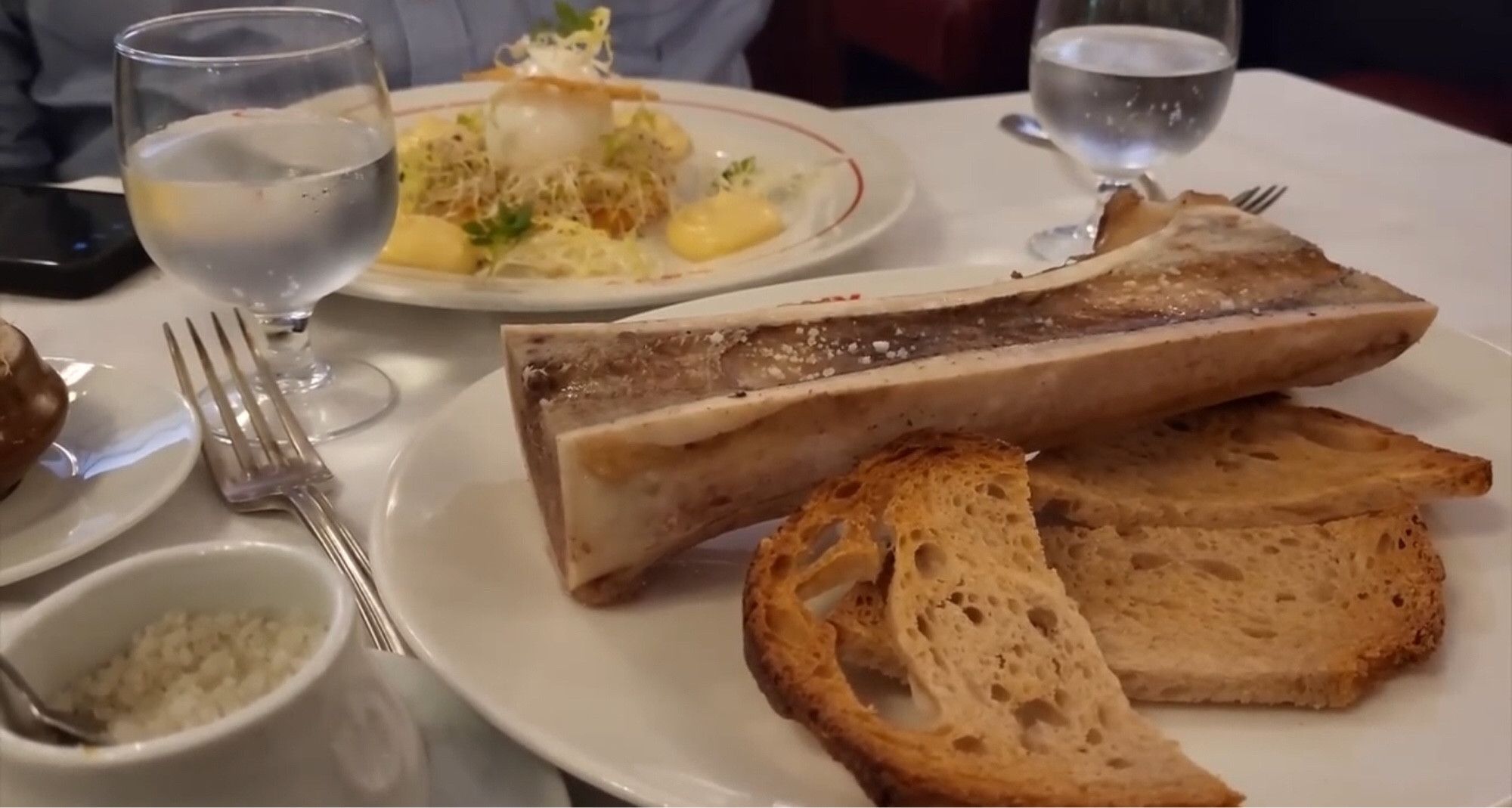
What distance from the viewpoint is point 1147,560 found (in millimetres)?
897

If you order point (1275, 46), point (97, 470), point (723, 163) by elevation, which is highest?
point (97, 470)

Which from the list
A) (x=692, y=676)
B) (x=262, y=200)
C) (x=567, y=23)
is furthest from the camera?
(x=567, y=23)

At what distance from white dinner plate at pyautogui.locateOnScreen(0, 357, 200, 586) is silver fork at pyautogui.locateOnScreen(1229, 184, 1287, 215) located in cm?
131

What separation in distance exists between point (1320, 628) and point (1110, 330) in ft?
0.92

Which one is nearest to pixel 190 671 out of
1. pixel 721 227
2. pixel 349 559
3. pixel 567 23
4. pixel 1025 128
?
pixel 349 559

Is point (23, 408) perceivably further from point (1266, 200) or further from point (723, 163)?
point (1266, 200)

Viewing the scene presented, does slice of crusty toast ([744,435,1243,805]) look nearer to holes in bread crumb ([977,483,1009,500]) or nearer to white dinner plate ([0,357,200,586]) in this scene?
holes in bread crumb ([977,483,1009,500])

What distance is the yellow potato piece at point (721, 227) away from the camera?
151 cm

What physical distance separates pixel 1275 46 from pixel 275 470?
4.38m

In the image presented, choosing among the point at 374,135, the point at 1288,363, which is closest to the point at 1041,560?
the point at 1288,363

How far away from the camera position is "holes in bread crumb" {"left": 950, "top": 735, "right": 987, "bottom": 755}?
695 millimetres

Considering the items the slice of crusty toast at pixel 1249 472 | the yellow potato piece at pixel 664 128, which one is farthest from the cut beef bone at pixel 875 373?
the yellow potato piece at pixel 664 128

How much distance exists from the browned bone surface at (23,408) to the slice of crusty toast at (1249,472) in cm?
76

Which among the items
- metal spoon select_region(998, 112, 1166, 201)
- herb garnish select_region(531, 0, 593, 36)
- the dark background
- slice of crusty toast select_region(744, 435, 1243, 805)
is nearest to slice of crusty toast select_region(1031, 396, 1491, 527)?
slice of crusty toast select_region(744, 435, 1243, 805)
